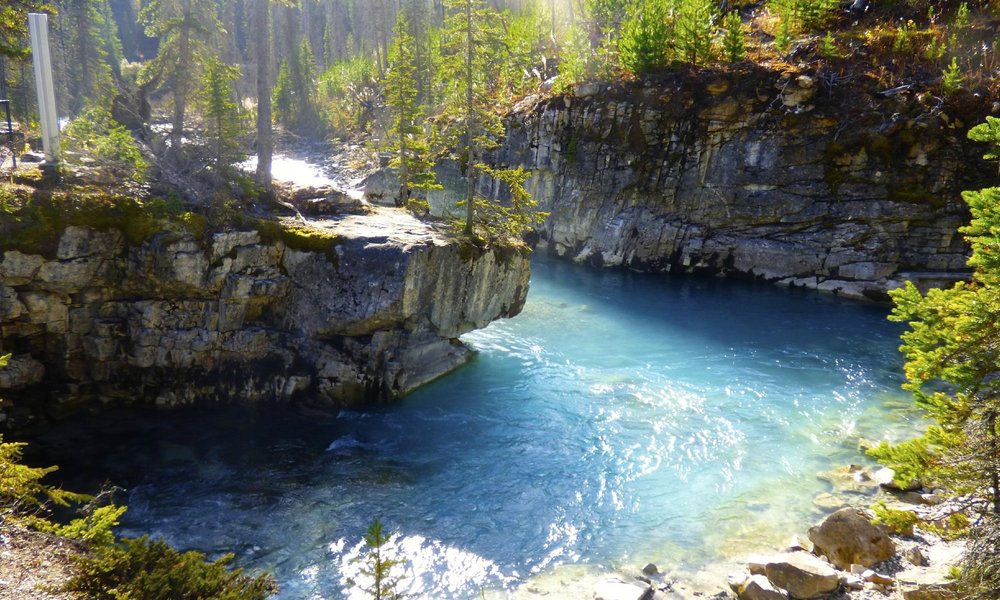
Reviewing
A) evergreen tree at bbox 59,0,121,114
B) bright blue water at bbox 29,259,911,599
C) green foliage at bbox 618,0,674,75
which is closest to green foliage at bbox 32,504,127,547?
bright blue water at bbox 29,259,911,599

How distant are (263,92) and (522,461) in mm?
14357

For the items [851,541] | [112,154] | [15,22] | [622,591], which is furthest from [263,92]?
[851,541]

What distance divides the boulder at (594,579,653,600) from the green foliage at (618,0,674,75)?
3025 cm

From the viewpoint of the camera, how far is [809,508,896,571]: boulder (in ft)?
31.5

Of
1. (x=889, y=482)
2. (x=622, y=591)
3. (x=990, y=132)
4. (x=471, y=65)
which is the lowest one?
(x=622, y=591)

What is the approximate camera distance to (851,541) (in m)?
9.81

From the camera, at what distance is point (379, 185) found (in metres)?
39.3

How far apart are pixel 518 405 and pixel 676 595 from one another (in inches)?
316

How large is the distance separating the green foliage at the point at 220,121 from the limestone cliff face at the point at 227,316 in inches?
133

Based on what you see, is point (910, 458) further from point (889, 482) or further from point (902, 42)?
point (902, 42)

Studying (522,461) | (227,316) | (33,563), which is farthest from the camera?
(227,316)

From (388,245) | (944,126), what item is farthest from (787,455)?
(944,126)

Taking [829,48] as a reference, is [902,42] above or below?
above

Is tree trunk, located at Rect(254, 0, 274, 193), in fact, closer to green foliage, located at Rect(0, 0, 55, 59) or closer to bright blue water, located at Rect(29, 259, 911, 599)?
green foliage, located at Rect(0, 0, 55, 59)
